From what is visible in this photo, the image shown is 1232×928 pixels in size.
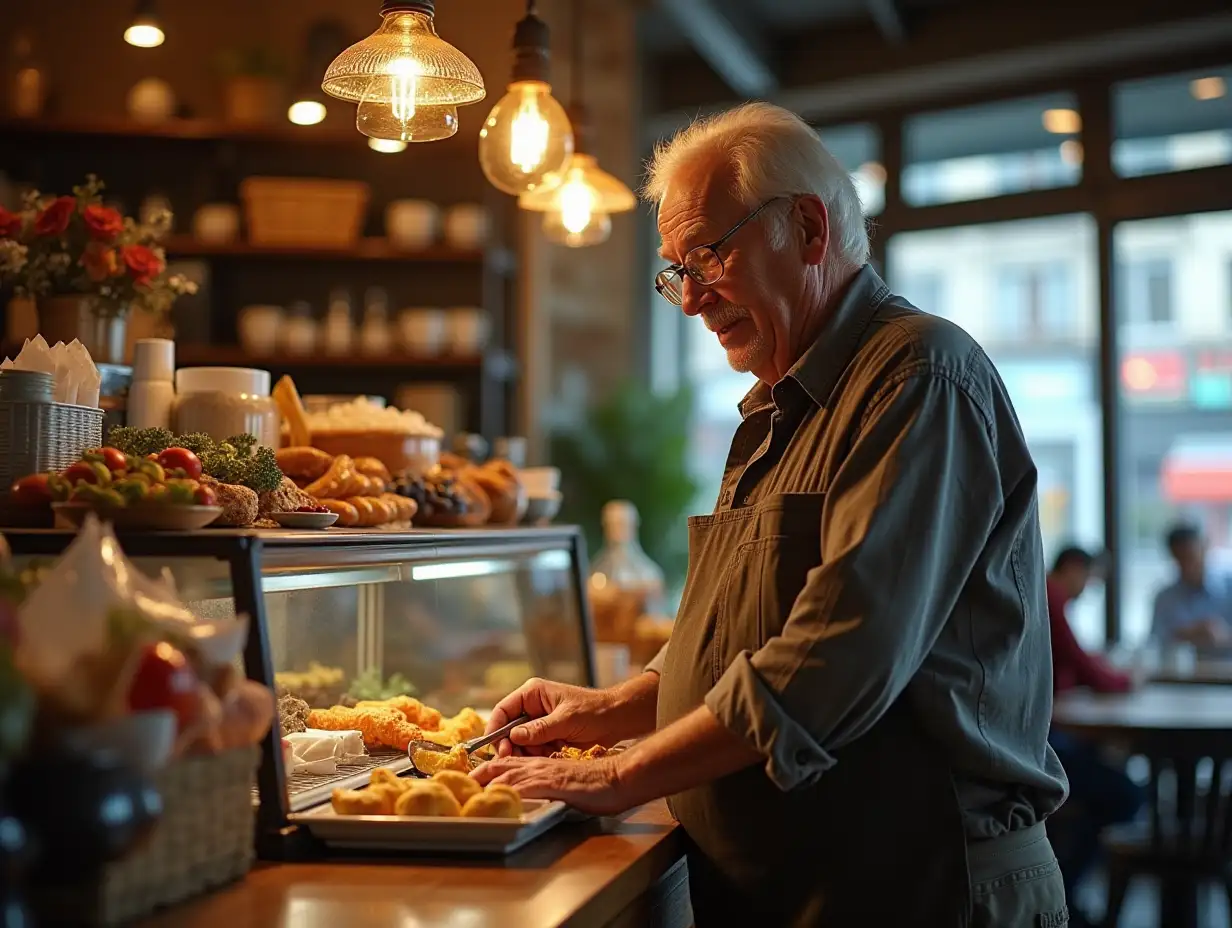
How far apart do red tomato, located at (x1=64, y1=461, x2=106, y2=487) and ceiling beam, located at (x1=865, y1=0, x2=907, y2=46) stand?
246 inches

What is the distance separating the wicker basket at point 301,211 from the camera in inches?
254

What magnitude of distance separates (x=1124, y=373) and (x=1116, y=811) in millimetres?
2938

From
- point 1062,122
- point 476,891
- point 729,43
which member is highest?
point 729,43

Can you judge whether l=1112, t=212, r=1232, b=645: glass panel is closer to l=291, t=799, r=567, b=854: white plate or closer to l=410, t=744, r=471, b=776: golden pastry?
l=410, t=744, r=471, b=776: golden pastry

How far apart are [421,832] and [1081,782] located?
15.6 ft

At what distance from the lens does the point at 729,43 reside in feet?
25.7

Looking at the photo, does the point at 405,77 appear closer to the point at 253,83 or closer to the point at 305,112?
the point at 305,112

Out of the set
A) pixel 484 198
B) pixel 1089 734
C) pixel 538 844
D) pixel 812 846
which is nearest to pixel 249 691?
pixel 538 844

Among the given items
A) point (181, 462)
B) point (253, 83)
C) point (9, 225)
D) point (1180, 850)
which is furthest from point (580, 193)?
point (1180, 850)

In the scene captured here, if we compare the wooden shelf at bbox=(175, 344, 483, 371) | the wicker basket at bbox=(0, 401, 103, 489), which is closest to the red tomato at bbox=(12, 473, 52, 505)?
the wicker basket at bbox=(0, 401, 103, 489)

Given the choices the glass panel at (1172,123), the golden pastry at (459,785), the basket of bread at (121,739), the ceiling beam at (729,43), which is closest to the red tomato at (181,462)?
the basket of bread at (121,739)

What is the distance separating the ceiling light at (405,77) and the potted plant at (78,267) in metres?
0.75

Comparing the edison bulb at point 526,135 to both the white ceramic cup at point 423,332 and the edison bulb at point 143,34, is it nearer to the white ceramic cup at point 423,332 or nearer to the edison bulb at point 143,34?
the edison bulb at point 143,34

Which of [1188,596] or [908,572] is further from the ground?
[908,572]
